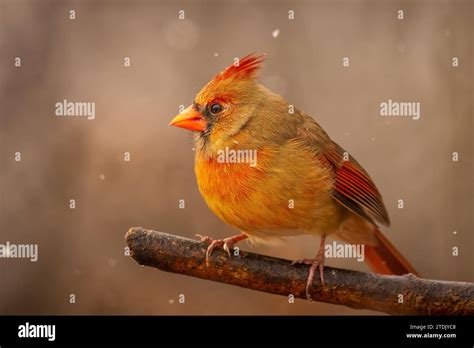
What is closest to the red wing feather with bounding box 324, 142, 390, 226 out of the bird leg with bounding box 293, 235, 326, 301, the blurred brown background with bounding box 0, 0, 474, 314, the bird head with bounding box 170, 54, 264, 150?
the bird leg with bounding box 293, 235, 326, 301

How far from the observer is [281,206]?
2.98 metres

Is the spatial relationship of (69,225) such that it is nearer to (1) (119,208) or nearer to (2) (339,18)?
(1) (119,208)

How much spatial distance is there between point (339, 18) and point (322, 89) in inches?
19.8

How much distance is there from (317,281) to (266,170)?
1.91 feet

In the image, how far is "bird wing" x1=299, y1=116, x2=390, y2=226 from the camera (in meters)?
3.26

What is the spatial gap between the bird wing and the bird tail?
0.23m

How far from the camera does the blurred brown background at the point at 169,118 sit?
4.22 m

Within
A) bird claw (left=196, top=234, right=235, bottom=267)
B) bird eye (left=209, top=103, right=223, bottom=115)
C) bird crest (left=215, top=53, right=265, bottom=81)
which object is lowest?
bird claw (left=196, top=234, right=235, bottom=267)

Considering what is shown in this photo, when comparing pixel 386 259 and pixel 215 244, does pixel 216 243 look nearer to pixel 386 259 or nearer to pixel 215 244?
pixel 215 244

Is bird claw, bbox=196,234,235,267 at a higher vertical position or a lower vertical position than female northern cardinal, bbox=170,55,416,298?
lower

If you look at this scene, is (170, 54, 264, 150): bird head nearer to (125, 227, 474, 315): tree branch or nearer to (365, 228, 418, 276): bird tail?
(125, 227, 474, 315): tree branch

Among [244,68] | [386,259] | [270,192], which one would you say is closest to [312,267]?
[270,192]
